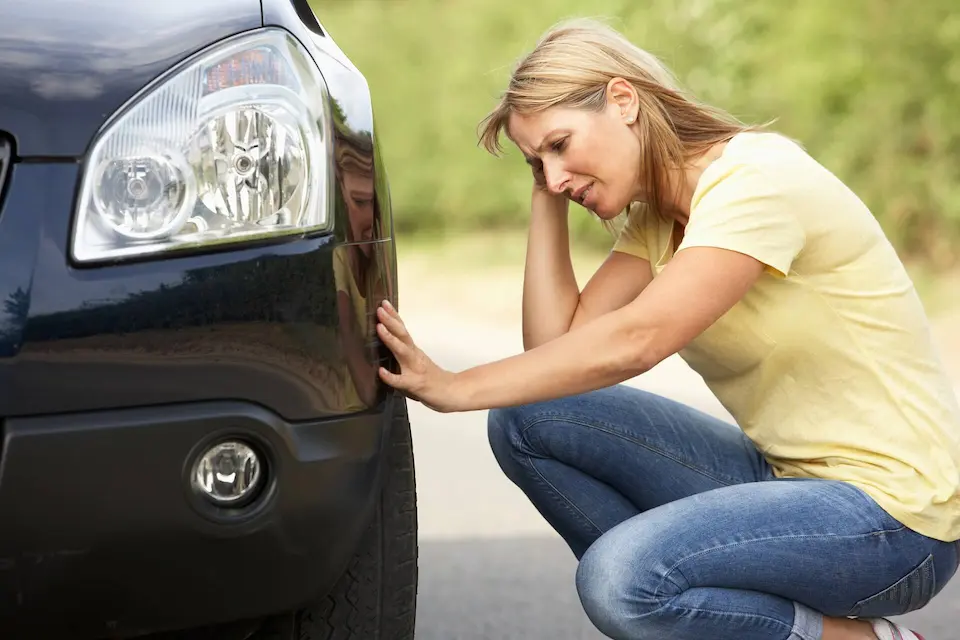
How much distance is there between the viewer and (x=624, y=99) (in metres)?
2.50

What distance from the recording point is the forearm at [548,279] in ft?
9.32

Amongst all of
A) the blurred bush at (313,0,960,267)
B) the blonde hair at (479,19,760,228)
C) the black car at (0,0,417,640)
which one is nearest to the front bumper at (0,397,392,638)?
the black car at (0,0,417,640)

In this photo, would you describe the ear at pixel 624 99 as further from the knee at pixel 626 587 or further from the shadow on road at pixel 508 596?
the shadow on road at pixel 508 596

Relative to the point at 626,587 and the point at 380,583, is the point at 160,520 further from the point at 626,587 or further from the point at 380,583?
the point at 626,587

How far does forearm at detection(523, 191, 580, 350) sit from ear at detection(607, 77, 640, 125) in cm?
36

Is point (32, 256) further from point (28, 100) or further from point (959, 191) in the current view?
point (959, 191)

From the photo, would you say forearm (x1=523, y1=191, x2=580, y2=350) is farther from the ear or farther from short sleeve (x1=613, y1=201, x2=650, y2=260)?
the ear

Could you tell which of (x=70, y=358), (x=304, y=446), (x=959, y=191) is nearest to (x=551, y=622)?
(x=304, y=446)

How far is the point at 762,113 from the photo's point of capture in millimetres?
10875

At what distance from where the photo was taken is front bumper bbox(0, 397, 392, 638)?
1.77 meters

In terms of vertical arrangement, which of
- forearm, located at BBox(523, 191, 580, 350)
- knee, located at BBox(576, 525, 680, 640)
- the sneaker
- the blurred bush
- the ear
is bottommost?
the sneaker

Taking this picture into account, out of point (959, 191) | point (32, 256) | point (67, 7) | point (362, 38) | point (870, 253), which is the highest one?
point (362, 38)

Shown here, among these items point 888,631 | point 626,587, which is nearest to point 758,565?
point 626,587

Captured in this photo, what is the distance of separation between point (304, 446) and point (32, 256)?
0.42 metres
